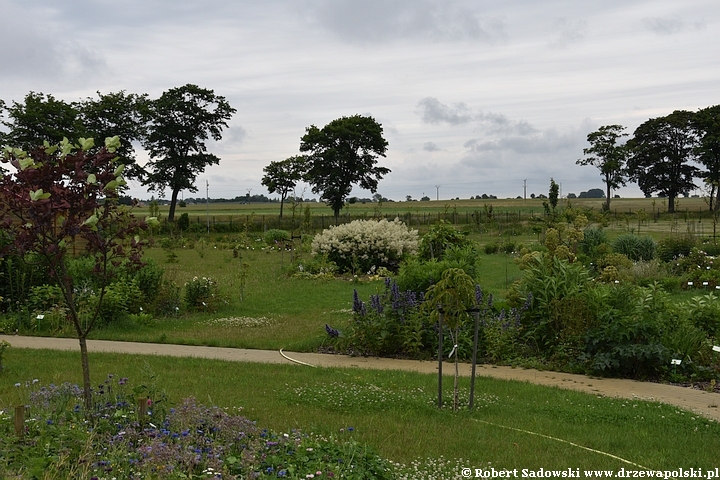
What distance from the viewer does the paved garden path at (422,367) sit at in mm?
6926

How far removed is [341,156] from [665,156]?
99.2 feet

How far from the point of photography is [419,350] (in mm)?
8945

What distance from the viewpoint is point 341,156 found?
169 feet

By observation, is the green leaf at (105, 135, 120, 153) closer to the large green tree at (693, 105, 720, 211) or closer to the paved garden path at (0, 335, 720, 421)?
the paved garden path at (0, 335, 720, 421)

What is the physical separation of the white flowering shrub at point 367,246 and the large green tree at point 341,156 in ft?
106

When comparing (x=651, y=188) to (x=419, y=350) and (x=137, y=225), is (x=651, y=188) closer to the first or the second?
(x=419, y=350)

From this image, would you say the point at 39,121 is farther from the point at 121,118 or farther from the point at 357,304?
the point at 357,304

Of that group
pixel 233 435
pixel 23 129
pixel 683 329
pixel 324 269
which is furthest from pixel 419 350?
pixel 23 129

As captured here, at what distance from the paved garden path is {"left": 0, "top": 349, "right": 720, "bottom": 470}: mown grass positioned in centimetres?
44

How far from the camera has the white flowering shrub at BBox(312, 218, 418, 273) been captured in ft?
61.1

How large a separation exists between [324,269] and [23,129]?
32.1 metres

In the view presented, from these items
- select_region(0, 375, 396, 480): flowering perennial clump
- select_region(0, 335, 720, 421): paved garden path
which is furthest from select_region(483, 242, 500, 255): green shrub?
select_region(0, 375, 396, 480): flowering perennial clump

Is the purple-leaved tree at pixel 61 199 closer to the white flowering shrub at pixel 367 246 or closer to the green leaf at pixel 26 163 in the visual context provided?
the green leaf at pixel 26 163

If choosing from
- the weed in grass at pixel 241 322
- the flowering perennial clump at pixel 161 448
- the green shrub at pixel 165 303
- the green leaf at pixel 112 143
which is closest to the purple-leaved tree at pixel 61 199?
the green leaf at pixel 112 143
